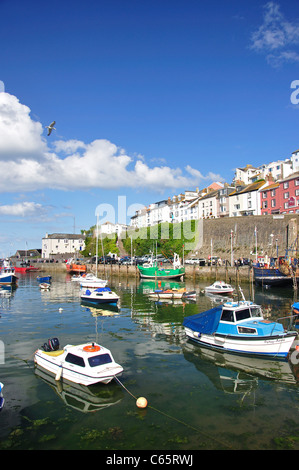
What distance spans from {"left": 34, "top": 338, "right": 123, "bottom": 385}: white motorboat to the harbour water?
54 cm

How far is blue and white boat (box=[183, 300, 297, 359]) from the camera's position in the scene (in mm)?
16438

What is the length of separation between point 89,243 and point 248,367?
112911 mm

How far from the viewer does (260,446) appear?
954cm

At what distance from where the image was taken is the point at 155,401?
12414mm

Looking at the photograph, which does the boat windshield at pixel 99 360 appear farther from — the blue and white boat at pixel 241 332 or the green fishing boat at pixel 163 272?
the green fishing boat at pixel 163 272

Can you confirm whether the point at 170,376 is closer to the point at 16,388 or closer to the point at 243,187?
the point at 16,388

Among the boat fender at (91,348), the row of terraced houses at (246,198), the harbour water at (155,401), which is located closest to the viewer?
the harbour water at (155,401)

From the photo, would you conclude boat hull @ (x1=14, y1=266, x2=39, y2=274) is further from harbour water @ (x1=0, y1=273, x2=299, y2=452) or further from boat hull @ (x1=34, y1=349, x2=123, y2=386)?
boat hull @ (x1=34, y1=349, x2=123, y2=386)

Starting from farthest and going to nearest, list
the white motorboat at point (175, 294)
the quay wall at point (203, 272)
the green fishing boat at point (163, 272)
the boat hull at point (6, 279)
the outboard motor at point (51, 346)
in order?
the green fishing boat at point (163, 272), the boat hull at point (6, 279), the quay wall at point (203, 272), the white motorboat at point (175, 294), the outboard motor at point (51, 346)

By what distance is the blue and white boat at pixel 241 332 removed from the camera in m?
16.4

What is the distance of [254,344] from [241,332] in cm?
95

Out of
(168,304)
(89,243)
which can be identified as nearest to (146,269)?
(168,304)

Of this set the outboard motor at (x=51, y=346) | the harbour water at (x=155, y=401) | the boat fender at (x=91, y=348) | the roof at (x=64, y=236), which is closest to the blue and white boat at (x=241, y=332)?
the harbour water at (x=155, y=401)
